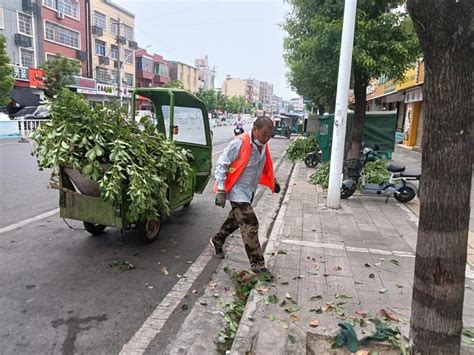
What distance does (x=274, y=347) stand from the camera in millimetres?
2988

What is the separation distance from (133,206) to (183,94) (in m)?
2.66

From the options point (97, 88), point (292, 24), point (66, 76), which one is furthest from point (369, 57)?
point (97, 88)

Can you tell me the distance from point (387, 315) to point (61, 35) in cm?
4254

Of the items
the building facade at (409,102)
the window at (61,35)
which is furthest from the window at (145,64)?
the building facade at (409,102)

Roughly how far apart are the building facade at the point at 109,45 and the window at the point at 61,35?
2742 mm

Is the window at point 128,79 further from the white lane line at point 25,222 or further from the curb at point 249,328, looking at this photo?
the curb at point 249,328

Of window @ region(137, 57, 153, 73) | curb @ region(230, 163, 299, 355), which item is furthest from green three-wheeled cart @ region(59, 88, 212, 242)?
window @ region(137, 57, 153, 73)

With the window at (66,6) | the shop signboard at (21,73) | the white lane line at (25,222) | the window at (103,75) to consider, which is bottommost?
the white lane line at (25,222)

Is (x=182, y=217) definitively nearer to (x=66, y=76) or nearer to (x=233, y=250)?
(x=233, y=250)

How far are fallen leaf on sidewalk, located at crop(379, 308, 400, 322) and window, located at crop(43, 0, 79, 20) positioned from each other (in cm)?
4064

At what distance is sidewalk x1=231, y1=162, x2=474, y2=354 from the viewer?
127 inches

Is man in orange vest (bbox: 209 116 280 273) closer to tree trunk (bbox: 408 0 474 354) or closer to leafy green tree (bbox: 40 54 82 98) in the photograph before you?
tree trunk (bbox: 408 0 474 354)

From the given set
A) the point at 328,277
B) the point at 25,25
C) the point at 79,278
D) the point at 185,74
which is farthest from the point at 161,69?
the point at 328,277

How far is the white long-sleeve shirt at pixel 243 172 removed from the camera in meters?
4.37
